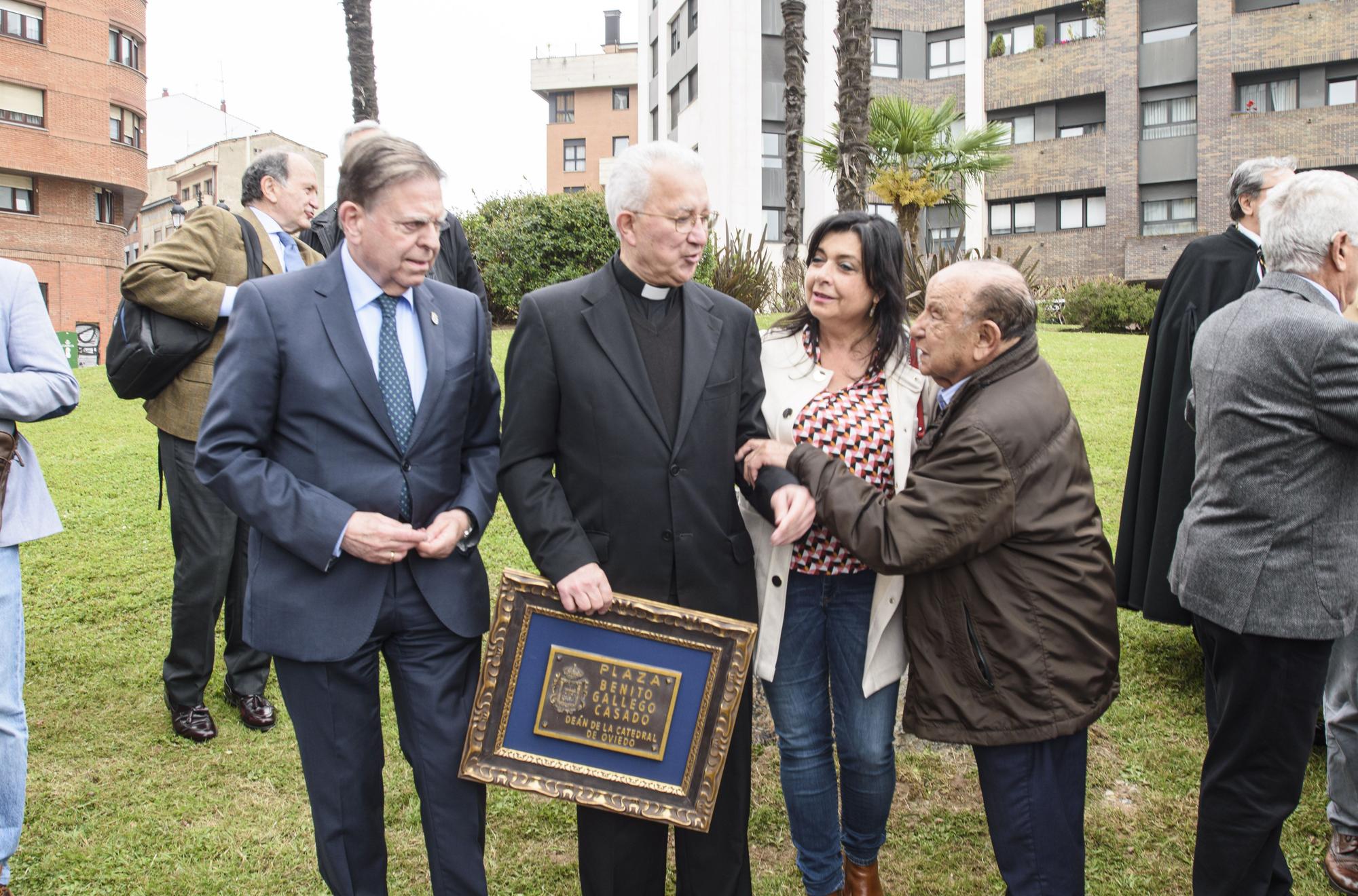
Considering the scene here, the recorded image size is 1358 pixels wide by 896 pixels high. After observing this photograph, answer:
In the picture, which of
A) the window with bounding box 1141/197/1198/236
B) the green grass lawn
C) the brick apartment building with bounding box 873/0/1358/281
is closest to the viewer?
the green grass lawn

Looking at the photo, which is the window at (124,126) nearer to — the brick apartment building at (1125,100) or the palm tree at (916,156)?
the brick apartment building at (1125,100)

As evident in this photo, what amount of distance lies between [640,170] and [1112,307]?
2235 cm

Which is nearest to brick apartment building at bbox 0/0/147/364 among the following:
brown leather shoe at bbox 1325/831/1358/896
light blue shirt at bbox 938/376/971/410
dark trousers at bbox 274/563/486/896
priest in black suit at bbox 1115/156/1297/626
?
dark trousers at bbox 274/563/486/896

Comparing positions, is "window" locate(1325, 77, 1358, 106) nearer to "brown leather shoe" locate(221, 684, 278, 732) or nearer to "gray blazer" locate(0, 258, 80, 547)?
"brown leather shoe" locate(221, 684, 278, 732)

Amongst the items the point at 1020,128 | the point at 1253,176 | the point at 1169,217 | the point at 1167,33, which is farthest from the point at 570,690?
the point at 1020,128

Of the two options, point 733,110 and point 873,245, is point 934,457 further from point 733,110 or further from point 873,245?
point 733,110

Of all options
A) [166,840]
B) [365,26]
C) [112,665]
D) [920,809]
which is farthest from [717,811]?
[365,26]

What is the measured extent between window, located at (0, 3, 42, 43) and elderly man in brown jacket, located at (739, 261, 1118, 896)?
46.6 meters

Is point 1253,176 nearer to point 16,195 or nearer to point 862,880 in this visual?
point 862,880

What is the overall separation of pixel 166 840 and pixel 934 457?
3233 mm

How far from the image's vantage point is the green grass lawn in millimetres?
3684

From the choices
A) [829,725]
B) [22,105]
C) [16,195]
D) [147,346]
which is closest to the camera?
[829,725]

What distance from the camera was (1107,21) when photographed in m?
34.8

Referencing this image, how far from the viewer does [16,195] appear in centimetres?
4025
